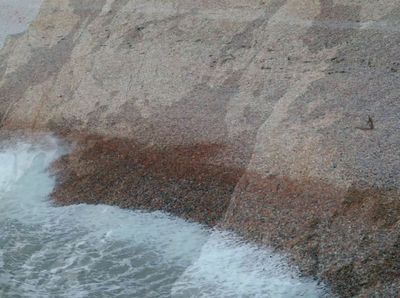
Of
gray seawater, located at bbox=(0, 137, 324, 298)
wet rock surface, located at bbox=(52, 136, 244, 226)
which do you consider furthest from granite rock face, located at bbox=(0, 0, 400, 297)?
gray seawater, located at bbox=(0, 137, 324, 298)

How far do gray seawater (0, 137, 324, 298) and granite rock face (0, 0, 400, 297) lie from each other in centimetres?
22

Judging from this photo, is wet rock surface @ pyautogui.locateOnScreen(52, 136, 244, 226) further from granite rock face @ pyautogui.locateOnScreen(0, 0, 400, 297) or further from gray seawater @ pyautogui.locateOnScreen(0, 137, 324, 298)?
gray seawater @ pyautogui.locateOnScreen(0, 137, 324, 298)

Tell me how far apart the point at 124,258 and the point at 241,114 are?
258cm

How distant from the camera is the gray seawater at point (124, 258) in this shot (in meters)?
5.86

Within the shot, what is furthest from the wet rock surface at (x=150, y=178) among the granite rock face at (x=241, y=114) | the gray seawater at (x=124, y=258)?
the gray seawater at (x=124, y=258)

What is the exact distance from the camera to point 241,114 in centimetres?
793

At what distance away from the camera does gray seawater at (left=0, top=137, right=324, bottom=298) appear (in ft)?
19.2

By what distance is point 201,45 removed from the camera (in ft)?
30.9

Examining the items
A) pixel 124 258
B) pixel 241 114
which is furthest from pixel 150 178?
pixel 241 114

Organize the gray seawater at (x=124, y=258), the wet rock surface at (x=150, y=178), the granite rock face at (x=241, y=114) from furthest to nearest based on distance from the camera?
the wet rock surface at (x=150, y=178) → the granite rock face at (x=241, y=114) → the gray seawater at (x=124, y=258)

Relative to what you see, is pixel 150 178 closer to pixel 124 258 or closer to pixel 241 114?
pixel 124 258

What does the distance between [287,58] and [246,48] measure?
0.79 metres

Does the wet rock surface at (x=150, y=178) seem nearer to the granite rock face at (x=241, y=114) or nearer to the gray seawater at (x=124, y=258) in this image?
the granite rock face at (x=241, y=114)

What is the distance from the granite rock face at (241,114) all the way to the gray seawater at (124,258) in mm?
220
